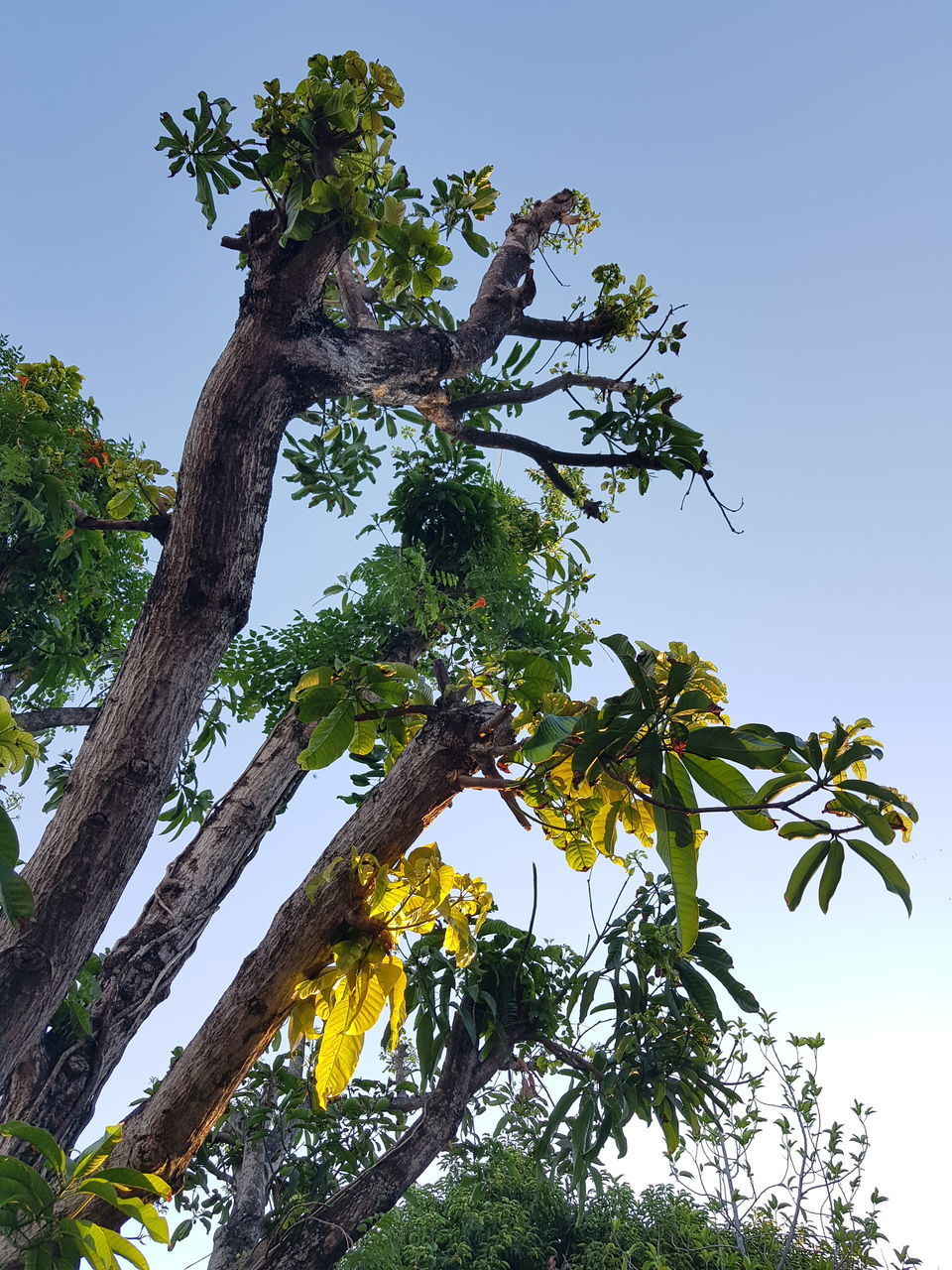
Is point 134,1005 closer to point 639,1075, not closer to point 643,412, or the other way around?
point 639,1075

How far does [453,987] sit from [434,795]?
4.56ft

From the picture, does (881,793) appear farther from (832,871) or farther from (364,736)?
(364,736)

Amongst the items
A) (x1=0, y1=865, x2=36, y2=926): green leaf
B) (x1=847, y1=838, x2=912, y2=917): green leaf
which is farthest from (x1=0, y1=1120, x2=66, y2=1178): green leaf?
(x1=847, y1=838, x2=912, y2=917): green leaf

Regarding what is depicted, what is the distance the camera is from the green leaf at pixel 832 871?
1.00 m

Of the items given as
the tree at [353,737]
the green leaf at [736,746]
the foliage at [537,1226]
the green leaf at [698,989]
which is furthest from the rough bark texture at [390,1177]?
the foliage at [537,1226]

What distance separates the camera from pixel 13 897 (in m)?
0.98

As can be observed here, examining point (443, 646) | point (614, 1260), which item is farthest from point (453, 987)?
point (614, 1260)

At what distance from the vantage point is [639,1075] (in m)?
2.29

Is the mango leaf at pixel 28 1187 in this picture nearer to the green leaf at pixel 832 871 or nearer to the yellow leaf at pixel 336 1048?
the yellow leaf at pixel 336 1048

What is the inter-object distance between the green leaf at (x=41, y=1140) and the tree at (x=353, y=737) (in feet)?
0.15

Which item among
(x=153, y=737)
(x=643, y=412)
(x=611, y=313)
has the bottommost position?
(x=153, y=737)

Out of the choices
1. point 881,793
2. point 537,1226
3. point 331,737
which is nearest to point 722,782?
point 881,793

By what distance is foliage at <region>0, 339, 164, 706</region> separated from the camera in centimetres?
299

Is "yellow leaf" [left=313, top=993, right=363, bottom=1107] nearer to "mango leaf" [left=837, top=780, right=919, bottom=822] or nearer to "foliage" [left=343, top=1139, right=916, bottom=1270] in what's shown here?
"mango leaf" [left=837, top=780, right=919, bottom=822]
